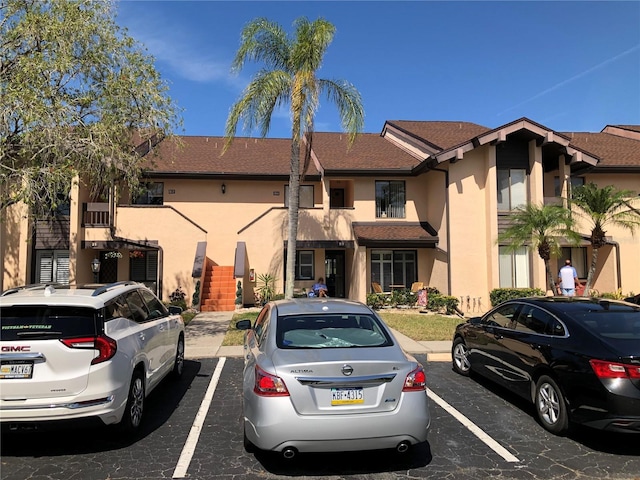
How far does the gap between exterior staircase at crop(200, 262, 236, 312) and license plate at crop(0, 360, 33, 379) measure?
1196 cm

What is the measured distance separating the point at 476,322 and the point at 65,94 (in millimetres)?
9886

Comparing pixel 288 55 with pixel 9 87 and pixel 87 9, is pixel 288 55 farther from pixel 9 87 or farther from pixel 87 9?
pixel 9 87

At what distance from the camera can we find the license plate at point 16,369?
13.1 feet

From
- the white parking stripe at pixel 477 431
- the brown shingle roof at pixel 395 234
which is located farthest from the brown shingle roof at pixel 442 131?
the white parking stripe at pixel 477 431

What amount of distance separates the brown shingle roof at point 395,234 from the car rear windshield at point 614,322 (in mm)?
11143

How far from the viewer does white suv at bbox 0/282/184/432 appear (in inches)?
157

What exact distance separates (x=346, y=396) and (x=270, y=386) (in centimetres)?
67

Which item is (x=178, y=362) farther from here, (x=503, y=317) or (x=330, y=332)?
(x=503, y=317)

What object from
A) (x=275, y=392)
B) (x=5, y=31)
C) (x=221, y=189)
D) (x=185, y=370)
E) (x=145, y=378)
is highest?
(x=5, y=31)

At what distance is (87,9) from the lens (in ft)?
32.3

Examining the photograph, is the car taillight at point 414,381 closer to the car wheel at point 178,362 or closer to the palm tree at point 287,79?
the car wheel at point 178,362

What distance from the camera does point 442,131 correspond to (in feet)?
71.5

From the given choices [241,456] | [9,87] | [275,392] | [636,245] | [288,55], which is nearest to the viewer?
[275,392]

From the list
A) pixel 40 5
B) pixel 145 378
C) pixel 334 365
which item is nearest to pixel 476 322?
pixel 334 365
